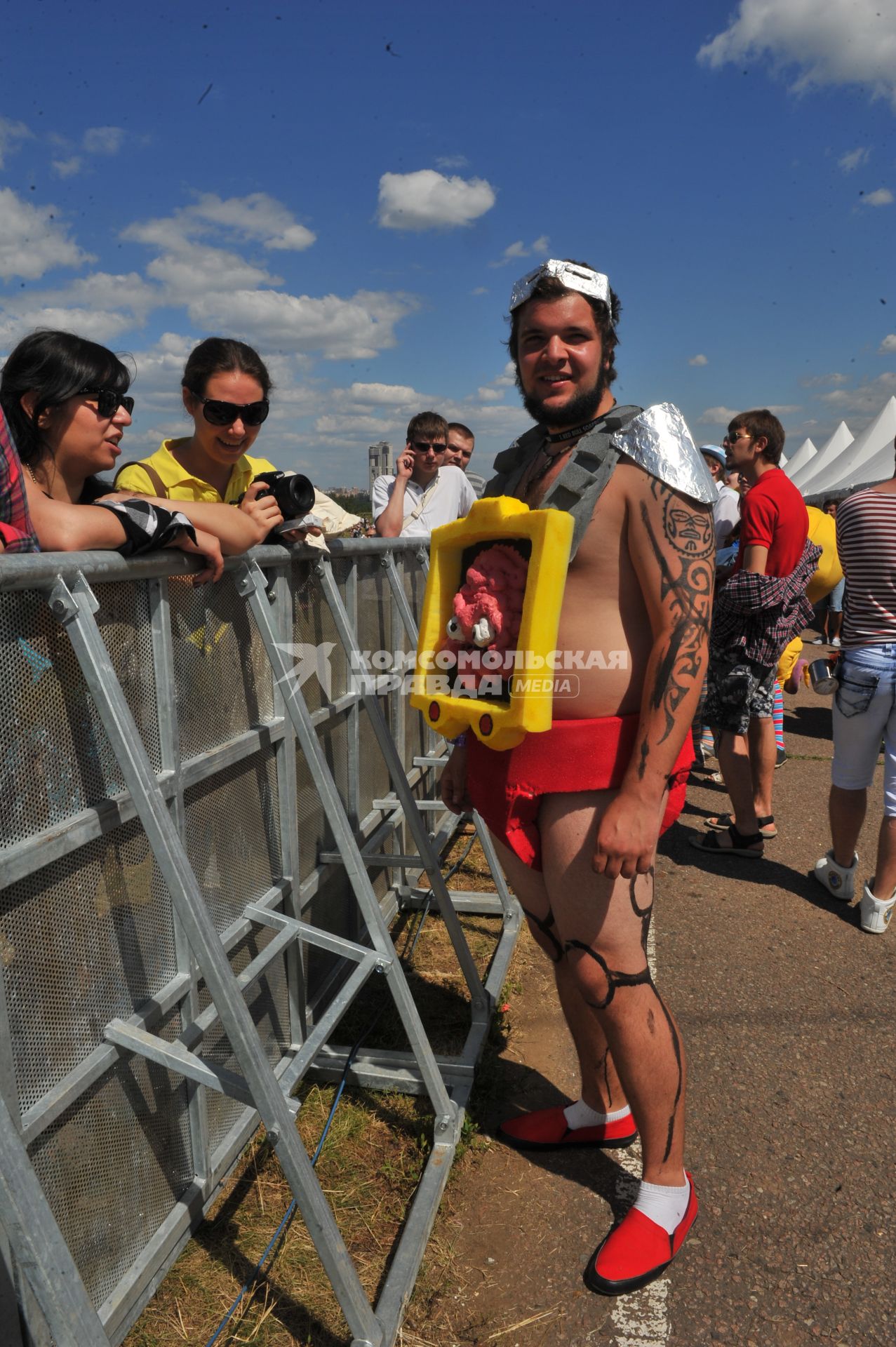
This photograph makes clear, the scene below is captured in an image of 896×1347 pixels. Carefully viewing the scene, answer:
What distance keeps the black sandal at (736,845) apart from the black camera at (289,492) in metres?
3.52

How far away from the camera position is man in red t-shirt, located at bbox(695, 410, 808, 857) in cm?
470

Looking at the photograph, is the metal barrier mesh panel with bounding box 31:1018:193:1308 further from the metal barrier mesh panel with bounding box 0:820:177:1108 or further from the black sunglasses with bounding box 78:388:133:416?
the black sunglasses with bounding box 78:388:133:416

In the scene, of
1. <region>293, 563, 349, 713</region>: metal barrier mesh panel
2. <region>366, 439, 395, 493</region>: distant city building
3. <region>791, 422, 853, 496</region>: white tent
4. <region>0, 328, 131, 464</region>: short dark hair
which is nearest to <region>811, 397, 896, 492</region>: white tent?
<region>791, 422, 853, 496</region>: white tent

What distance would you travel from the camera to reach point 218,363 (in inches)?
108

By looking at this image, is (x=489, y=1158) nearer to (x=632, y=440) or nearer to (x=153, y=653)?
(x=153, y=653)

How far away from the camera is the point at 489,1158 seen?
273 cm

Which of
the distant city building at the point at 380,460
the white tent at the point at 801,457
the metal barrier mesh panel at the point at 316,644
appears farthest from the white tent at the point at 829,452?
the metal barrier mesh panel at the point at 316,644

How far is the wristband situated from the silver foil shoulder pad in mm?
1014

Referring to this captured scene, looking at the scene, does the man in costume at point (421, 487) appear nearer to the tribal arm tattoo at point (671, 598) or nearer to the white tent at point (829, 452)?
the tribal arm tattoo at point (671, 598)

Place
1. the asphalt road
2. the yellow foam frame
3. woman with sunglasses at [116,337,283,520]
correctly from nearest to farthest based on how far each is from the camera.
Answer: the yellow foam frame, the asphalt road, woman with sunglasses at [116,337,283,520]

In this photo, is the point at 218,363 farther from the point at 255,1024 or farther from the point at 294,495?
the point at 255,1024

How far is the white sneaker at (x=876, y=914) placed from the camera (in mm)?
4094

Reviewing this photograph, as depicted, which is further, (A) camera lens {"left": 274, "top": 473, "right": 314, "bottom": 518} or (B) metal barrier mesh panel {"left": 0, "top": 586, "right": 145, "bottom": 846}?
(A) camera lens {"left": 274, "top": 473, "right": 314, "bottom": 518}

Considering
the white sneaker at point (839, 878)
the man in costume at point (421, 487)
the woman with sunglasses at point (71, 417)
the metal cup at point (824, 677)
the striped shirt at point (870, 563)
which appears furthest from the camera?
the man in costume at point (421, 487)
